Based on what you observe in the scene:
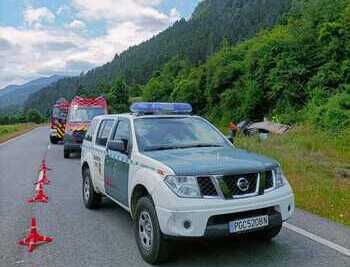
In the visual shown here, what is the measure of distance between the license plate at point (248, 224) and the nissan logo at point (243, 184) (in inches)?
13.7

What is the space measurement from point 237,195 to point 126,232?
2366 mm

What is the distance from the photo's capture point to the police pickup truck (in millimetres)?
5234

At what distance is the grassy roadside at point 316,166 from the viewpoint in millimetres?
8375

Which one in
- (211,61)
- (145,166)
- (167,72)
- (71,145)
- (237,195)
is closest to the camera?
(237,195)

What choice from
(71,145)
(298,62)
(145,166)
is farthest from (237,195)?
(298,62)

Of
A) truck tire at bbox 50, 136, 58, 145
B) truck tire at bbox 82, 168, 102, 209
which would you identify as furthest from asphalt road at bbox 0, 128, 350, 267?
truck tire at bbox 50, 136, 58, 145

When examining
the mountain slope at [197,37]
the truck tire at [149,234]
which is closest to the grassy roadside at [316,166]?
the truck tire at [149,234]

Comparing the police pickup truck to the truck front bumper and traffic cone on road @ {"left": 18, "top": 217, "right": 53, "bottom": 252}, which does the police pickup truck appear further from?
traffic cone on road @ {"left": 18, "top": 217, "right": 53, "bottom": 252}

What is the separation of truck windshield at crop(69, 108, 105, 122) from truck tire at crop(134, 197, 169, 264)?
14807 mm

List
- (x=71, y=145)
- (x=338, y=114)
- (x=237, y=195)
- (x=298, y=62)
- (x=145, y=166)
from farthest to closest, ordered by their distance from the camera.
→ (x=298, y=62) → (x=338, y=114) → (x=71, y=145) → (x=145, y=166) → (x=237, y=195)

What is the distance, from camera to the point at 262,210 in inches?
219

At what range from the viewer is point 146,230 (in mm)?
5797

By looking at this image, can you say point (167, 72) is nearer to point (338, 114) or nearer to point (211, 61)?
point (211, 61)

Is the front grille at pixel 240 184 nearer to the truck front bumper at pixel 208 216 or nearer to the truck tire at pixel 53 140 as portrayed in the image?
the truck front bumper at pixel 208 216
